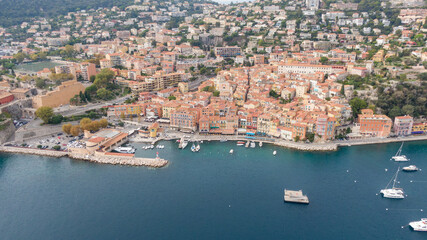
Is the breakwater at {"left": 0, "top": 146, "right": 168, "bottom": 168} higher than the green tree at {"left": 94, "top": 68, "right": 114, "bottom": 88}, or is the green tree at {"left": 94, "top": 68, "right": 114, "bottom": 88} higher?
the green tree at {"left": 94, "top": 68, "right": 114, "bottom": 88}

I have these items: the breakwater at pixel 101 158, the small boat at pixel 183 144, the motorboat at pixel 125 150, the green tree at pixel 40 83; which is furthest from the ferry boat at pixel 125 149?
the green tree at pixel 40 83

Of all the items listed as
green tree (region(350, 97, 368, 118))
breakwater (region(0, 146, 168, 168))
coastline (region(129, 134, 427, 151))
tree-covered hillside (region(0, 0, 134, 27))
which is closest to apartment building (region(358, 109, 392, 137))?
coastline (region(129, 134, 427, 151))

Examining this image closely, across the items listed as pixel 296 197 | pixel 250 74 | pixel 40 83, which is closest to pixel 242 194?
pixel 296 197

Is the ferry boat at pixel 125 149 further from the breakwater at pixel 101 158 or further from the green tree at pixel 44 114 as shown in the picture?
the green tree at pixel 44 114

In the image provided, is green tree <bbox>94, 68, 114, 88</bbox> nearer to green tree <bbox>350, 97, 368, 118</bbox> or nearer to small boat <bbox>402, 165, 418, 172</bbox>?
green tree <bbox>350, 97, 368, 118</bbox>

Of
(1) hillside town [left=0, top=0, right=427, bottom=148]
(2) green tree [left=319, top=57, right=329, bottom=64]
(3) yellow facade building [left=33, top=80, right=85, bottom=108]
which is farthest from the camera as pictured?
(2) green tree [left=319, top=57, right=329, bottom=64]

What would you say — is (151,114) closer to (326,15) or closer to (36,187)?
(36,187)

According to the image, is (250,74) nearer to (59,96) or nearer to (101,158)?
(59,96)
